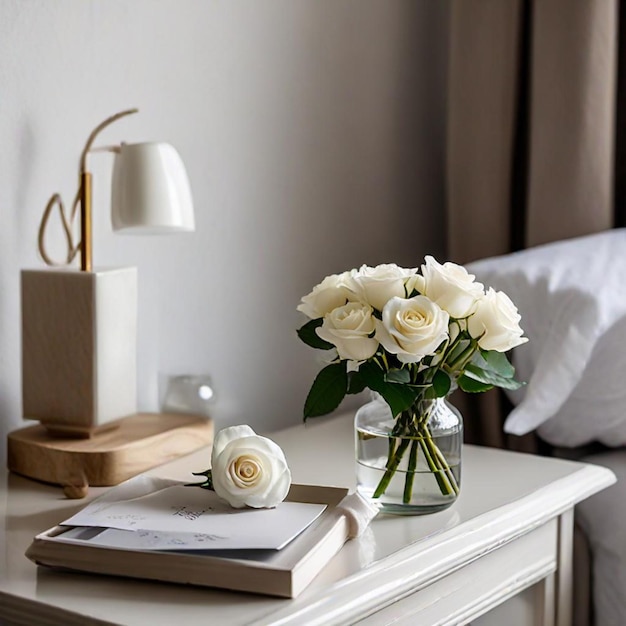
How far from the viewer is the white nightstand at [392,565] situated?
2.39 ft

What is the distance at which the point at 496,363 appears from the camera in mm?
913

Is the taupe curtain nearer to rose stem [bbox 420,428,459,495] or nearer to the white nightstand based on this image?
the white nightstand

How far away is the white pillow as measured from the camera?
46.7 inches

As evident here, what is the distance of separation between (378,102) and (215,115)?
374 mm

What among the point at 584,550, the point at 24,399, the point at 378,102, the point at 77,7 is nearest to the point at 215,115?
the point at 77,7

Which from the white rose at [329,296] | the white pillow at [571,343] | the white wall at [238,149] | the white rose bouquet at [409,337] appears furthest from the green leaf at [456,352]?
the white wall at [238,149]

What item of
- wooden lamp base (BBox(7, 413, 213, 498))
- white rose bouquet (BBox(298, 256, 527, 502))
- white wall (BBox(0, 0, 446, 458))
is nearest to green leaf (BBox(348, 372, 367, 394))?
white rose bouquet (BBox(298, 256, 527, 502))

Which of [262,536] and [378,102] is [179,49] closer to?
[378,102]

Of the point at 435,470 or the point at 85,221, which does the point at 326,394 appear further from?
the point at 85,221

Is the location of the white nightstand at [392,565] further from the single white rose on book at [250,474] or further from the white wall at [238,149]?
the white wall at [238,149]

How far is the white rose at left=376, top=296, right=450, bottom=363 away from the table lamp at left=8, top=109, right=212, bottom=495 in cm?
35

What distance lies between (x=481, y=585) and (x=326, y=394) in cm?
25

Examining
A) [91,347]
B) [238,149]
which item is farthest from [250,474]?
[238,149]

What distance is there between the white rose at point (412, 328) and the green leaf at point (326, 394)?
0.07 m
